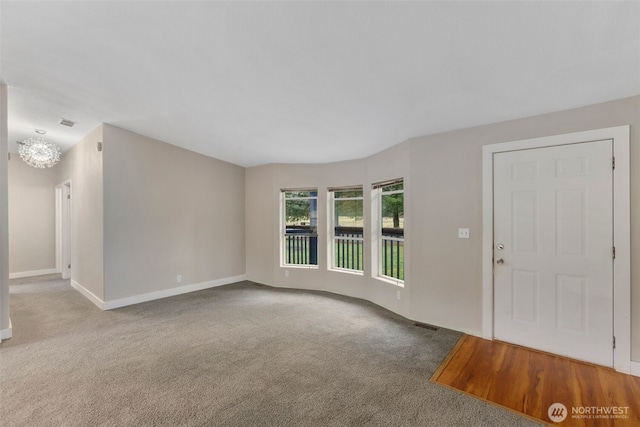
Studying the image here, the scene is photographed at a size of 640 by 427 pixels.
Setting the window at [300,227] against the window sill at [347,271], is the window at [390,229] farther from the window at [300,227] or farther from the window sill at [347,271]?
the window at [300,227]

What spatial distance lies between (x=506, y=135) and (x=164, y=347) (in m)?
4.20

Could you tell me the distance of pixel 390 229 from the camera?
4172 millimetres

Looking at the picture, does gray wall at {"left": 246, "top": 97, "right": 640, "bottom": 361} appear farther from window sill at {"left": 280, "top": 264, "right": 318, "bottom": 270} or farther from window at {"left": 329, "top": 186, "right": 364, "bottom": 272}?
window sill at {"left": 280, "top": 264, "right": 318, "bottom": 270}

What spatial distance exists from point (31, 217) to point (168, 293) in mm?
4398

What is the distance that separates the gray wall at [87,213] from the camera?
163 inches

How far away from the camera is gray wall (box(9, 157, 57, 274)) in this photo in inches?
238

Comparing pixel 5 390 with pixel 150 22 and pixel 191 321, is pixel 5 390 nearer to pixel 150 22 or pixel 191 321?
pixel 191 321

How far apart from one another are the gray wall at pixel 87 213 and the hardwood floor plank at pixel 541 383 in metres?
4.76

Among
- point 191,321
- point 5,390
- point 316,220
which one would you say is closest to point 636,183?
point 316,220

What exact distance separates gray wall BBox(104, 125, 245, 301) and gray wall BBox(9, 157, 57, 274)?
3.95 metres

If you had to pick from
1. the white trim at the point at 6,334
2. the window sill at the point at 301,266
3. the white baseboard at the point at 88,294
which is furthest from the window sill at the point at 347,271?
the white trim at the point at 6,334

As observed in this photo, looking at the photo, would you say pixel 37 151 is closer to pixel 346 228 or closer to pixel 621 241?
pixel 346 228

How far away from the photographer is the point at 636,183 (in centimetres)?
235

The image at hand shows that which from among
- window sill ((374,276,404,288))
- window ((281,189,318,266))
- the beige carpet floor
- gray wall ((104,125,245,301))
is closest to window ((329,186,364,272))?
window ((281,189,318,266))
